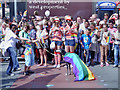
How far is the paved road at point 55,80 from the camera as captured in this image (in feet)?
21.9

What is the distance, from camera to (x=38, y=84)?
6852mm

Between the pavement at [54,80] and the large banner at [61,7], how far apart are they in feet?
12.3

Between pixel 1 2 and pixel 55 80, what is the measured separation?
40.7ft

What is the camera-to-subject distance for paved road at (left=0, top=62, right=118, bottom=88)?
263 inches

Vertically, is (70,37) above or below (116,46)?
above

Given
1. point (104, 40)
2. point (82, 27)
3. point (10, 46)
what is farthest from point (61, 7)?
point (10, 46)

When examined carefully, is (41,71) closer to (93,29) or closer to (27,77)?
(27,77)

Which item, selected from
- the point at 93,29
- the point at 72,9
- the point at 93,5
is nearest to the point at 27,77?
the point at 93,29

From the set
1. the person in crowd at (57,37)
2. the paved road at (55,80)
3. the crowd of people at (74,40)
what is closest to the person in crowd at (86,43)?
the crowd of people at (74,40)

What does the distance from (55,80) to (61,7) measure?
555 centimetres

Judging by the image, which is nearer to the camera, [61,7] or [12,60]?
[12,60]

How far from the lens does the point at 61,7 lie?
11852 mm

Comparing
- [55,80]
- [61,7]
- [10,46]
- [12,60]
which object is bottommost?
[55,80]

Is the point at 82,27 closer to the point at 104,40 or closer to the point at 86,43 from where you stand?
the point at 86,43
